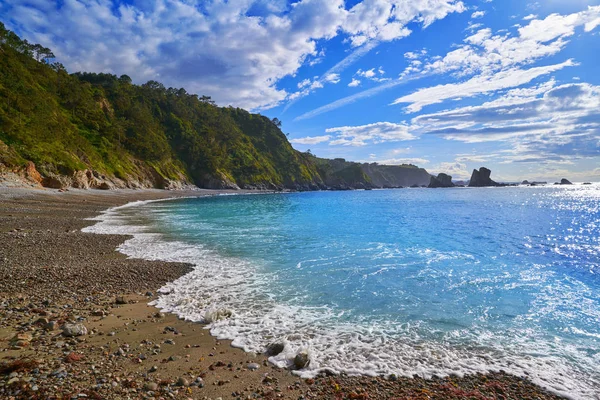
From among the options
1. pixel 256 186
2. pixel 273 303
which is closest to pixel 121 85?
pixel 256 186

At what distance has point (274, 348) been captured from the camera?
21.6ft

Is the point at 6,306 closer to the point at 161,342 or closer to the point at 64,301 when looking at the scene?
the point at 64,301

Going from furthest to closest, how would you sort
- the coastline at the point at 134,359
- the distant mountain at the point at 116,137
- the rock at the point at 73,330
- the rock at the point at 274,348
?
the distant mountain at the point at 116,137 < the rock at the point at 274,348 < the rock at the point at 73,330 < the coastline at the point at 134,359

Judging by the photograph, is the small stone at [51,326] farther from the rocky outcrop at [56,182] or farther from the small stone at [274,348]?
the rocky outcrop at [56,182]

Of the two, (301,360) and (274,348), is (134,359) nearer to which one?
(274,348)

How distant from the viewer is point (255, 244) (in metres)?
19.5

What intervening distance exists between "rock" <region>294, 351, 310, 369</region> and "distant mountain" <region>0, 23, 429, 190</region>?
4996 centimetres

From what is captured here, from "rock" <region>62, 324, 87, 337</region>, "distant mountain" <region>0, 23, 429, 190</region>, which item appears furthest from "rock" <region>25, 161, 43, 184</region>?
"rock" <region>62, 324, 87, 337</region>

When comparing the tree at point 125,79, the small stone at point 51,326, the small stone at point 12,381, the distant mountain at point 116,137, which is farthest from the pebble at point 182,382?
the tree at point 125,79

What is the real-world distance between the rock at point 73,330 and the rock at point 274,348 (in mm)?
3961

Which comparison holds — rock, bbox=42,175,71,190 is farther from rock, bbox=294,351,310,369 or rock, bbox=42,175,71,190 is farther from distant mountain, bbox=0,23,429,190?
rock, bbox=294,351,310,369

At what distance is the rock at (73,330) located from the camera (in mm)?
6258

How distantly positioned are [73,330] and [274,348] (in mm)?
4237

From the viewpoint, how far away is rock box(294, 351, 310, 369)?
5.97 metres
